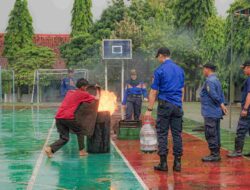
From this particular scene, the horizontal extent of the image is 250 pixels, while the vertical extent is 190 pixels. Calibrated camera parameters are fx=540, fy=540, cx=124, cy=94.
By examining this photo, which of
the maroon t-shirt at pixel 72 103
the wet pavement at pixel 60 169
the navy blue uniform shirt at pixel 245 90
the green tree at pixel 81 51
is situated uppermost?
the green tree at pixel 81 51

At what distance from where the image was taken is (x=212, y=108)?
9.66 m

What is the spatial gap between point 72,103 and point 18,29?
1454 inches

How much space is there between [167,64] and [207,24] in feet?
101

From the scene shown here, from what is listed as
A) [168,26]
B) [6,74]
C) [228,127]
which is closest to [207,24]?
[168,26]

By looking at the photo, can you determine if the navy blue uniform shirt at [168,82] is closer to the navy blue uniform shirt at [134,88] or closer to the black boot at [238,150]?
the black boot at [238,150]

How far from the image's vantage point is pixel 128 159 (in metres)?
10.0

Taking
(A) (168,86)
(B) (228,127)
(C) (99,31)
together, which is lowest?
(B) (228,127)

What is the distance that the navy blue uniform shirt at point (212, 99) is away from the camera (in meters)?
9.56

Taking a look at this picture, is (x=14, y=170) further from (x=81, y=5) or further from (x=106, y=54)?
(x=81, y=5)

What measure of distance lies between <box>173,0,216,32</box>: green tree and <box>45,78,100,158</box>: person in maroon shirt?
102 ft

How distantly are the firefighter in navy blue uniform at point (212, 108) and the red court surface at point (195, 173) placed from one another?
0.96 ft

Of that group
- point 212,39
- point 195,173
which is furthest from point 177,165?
point 212,39

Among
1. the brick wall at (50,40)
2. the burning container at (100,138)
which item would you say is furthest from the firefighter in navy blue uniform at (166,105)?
the brick wall at (50,40)

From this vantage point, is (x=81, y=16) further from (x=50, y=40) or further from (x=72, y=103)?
(x=72, y=103)
